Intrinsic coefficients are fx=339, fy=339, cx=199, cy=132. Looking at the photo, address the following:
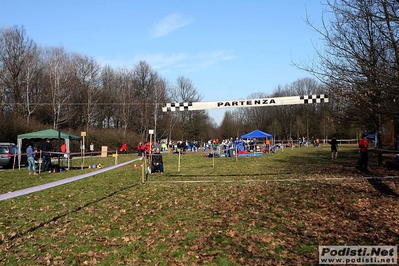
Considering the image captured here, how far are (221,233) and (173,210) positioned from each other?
2454mm

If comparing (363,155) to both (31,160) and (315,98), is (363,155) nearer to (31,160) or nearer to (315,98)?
(315,98)

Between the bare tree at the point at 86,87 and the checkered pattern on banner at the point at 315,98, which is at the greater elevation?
the bare tree at the point at 86,87

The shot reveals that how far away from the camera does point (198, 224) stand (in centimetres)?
759

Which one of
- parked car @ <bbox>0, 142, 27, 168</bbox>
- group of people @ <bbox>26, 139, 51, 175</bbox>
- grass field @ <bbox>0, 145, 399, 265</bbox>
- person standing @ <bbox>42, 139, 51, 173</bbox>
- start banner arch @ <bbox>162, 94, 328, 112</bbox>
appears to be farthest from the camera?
parked car @ <bbox>0, 142, 27, 168</bbox>

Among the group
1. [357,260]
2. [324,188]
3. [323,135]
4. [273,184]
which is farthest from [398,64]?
[323,135]

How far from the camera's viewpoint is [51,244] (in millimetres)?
6484

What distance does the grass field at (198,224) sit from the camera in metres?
5.79

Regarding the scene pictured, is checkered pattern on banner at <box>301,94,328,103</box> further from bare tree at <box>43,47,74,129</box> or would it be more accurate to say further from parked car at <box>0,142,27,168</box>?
bare tree at <box>43,47,74,129</box>

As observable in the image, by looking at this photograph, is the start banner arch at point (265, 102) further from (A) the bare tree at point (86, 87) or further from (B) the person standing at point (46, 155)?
(A) the bare tree at point (86, 87)

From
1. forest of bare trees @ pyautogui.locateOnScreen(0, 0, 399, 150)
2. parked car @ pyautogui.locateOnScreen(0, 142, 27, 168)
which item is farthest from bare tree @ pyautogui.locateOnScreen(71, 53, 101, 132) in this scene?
parked car @ pyautogui.locateOnScreen(0, 142, 27, 168)

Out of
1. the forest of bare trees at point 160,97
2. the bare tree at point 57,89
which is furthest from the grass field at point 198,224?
the bare tree at point 57,89

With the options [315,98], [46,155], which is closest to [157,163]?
[46,155]

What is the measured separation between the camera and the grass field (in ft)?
19.0

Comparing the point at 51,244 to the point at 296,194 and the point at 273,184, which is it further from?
the point at 273,184
